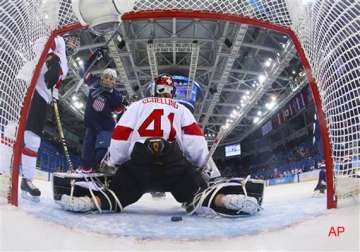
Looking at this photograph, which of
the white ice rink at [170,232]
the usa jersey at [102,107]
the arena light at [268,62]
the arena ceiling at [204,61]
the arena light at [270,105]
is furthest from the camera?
the arena light at [270,105]

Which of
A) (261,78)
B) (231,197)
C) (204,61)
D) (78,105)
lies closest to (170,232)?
(231,197)

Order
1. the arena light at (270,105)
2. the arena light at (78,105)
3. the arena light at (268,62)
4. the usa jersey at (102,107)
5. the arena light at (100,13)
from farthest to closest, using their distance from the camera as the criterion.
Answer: the arena light at (270,105) → the arena light at (268,62) → the arena light at (78,105) → the usa jersey at (102,107) → the arena light at (100,13)

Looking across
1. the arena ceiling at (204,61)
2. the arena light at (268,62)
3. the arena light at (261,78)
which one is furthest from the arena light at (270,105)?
the arena light at (268,62)

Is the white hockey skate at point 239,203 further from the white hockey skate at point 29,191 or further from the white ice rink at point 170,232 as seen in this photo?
the white hockey skate at point 29,191

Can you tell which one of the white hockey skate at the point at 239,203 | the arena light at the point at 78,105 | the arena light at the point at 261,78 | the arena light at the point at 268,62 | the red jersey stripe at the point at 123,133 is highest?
the arena light at the point at 268,62

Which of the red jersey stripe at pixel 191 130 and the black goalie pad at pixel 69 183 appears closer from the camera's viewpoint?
the black goalie pad at pixel 69 183

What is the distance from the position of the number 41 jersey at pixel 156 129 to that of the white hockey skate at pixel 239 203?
27cm

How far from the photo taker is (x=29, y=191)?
1660 millimetres

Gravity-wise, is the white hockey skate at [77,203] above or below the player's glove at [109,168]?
below

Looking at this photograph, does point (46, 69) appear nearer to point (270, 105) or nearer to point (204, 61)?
point (204, 61)

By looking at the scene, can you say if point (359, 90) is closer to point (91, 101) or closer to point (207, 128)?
point (91, 101)

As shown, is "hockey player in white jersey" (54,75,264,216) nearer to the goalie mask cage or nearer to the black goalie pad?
the black goalie pad

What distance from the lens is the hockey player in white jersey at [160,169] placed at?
1.42 m

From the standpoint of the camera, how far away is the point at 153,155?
4.75ft
